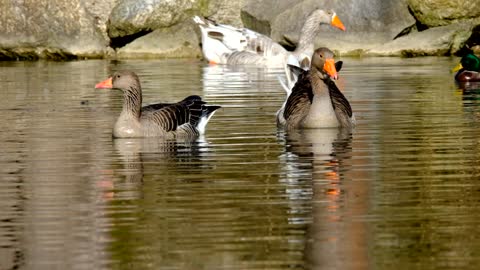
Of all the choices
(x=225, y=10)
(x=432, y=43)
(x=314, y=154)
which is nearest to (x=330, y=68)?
(x=314, y=154)

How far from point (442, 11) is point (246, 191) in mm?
20208

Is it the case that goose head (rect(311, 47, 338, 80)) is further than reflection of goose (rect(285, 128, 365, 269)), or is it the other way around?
goose head (rect(311, 47, 338, 80))

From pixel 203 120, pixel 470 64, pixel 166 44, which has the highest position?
pixel 166 44

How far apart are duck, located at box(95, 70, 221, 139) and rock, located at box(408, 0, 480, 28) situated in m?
15.3

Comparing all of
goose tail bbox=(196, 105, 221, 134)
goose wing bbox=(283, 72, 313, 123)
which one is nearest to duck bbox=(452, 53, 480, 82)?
goose wing bbox=(283, 72, 313, 123)

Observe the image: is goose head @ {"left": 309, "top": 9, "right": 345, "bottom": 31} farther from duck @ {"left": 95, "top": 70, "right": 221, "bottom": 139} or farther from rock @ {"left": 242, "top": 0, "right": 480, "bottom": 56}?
duck @ {"left": 95, "top": 70, "right": 221, "bottom": 139}

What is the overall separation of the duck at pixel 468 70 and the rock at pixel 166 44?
902 cm

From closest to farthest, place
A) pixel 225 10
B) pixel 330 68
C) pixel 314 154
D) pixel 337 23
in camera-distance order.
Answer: pixel 314 154 < pixel 330 68 < pixel 337 23 < pixel 225 10

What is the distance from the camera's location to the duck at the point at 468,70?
23.6m

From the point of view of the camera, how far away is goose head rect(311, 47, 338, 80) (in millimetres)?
16172

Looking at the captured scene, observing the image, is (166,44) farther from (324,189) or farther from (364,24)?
(324,189)

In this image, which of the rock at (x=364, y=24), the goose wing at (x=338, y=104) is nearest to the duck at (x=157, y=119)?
the goose wing at (x=338, y=104)

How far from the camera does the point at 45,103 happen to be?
66.8 ft

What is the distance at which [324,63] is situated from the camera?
1631 cm
